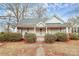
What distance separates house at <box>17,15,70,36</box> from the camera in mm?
1866

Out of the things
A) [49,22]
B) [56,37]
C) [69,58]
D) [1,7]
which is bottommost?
[69,58]

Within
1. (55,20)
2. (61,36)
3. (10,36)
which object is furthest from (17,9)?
(61,36)

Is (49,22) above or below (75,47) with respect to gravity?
above

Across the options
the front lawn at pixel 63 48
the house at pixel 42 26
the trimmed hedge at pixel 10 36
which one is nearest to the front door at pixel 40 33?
the house at pixel 42 26

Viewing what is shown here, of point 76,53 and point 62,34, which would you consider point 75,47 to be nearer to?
point 76,53

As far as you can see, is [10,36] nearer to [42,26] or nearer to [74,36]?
[42,26]

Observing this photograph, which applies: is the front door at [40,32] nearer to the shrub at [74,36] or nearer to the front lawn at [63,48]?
the front lawn at [63,48]

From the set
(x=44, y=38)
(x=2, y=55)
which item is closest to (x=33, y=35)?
(x=44, y=38)

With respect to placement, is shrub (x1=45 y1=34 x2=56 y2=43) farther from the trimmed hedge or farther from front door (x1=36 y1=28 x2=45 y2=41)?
the trimmed hedge

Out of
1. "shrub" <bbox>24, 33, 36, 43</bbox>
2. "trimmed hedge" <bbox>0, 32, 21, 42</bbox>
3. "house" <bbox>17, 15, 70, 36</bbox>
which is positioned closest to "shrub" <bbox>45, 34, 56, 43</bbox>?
"house" <bbox>17, 15, 70, 36</bbox>

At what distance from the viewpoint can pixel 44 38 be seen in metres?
1.91

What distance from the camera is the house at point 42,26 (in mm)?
1866

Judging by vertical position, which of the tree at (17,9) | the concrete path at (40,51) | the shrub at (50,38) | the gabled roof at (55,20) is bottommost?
the concrete path at (40,51)

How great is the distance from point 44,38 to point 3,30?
0.50 meters
